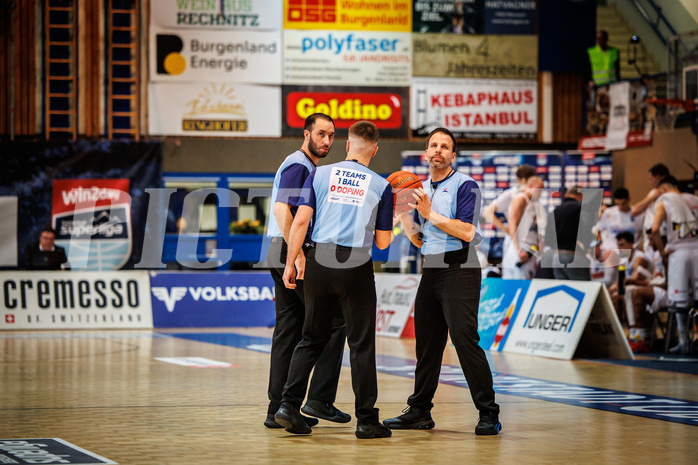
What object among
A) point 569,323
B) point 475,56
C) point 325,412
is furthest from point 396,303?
point 475,56

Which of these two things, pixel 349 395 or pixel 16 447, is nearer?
pixel 16 447

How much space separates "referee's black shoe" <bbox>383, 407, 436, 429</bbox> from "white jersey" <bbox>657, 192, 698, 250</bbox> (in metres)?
7.34

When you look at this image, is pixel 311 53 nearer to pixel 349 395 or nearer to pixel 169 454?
pixel 349 395

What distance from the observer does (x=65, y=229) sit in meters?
22.5

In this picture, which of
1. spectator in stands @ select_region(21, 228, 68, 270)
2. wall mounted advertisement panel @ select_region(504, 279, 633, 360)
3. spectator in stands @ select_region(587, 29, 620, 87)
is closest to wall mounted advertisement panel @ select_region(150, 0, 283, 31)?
spectator in stands @ select_region(21, 228, 68, 270)

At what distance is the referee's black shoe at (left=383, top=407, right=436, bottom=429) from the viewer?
7.14m

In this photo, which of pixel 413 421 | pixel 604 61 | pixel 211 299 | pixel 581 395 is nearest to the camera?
pixel 413 421

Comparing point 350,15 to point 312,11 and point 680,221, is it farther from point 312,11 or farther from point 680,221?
point 680,221

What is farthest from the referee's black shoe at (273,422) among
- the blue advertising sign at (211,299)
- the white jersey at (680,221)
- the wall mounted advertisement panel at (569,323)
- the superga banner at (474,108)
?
the superga banner at (474,108)

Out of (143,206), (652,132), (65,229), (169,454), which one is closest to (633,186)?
(652,132)

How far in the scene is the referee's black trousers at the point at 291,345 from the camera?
7238 millimetres

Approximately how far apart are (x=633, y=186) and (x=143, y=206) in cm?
1130

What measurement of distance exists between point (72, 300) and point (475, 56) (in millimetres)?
12178

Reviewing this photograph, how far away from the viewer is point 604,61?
22.2 metres
